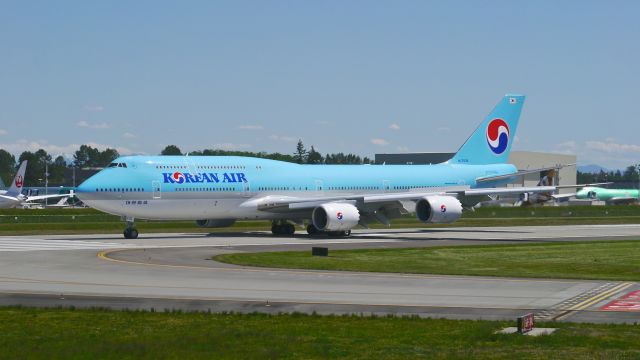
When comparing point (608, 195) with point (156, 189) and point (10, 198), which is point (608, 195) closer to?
point (10, 198)

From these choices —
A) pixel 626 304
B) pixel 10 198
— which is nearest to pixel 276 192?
pixel 626 304

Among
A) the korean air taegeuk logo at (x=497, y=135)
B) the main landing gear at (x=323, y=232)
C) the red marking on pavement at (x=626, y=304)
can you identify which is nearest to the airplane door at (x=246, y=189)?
the main landing gear at (x=323, y=232)

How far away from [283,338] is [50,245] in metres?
32.6

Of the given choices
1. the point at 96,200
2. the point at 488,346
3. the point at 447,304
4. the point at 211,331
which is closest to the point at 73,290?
the point at 211,331

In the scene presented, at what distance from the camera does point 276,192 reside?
62.1 metres

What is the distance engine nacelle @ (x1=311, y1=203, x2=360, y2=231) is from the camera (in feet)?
192

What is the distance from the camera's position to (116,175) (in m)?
55.6

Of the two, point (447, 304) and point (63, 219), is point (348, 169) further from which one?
point (447, 304)

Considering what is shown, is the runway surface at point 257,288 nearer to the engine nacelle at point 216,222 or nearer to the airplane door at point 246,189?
the airplane door at point 246,189

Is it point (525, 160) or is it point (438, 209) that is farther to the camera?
point (525, 160)

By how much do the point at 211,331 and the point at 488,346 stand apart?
5.96m

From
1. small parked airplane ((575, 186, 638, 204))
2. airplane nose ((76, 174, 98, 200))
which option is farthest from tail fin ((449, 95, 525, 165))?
small parked airplane ((575, 186, 638, 204))

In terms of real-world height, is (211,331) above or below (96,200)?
below

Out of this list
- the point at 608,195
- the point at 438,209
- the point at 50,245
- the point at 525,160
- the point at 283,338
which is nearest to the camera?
the point at 283,338
